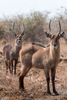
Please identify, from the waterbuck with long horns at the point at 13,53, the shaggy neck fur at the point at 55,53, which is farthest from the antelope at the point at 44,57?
the waterbuck with long horns at the point at 13,53

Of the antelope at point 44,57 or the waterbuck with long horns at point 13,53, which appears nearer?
the antelope at point 44,57

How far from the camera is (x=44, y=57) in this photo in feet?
22.7

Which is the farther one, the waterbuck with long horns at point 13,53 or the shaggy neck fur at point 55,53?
the waterbuck with long horns at point 13,53

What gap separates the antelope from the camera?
263 inches

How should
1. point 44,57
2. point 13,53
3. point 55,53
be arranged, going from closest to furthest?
point 55,53 < point 44,57 < point 13,53

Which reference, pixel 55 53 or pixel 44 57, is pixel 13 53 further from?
pixel 55 53

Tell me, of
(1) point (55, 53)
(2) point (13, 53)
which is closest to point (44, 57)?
(1) point (55, 53)

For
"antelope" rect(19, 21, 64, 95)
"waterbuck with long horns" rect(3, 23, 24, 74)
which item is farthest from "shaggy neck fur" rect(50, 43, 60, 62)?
"waterbuck with long horns" rect(3, 23, 24, 74)

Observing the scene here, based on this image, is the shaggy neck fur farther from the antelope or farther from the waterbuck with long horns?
the waterbuck with long horns

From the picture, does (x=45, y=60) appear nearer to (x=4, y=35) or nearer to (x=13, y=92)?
(x=13, y=92)

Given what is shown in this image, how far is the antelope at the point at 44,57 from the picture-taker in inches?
263

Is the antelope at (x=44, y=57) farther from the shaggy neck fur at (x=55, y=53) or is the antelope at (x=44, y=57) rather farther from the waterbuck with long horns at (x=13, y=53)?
the waterbuck with long horns at (x=13, y=53)

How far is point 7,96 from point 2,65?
531 centimetres

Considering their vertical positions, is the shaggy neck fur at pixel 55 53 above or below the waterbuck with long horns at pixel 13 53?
above
